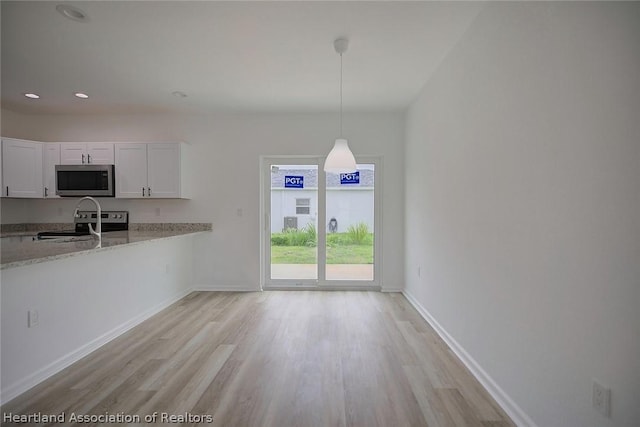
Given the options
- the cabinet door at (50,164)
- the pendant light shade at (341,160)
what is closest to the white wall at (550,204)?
the pendant light shade at (341,160)

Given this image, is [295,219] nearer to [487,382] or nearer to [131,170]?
[131,170]

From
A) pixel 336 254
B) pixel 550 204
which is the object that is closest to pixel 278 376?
pixel 550 204

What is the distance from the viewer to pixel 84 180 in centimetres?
407

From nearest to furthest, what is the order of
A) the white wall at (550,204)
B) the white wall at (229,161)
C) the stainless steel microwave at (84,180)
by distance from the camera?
the white wall at (550,204) < the stainless steel microwave at (84,180) < the white wall at (229,161)

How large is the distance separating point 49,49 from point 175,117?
72.4 inches

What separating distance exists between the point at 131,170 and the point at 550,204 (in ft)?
15.4

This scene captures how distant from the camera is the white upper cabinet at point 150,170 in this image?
412cm

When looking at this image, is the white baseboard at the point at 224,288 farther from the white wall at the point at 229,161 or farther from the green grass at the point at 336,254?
the green grass at the point at 336,254

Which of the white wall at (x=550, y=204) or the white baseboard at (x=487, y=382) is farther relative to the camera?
the white baseboard at (x=487, y=382)

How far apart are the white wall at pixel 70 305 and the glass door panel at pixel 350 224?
2342mm

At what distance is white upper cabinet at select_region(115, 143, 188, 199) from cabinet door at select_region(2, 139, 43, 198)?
1.08 m

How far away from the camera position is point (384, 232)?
438 centimetres

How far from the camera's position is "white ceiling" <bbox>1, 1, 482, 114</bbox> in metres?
2.10

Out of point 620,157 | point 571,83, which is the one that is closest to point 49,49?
point 571,83
